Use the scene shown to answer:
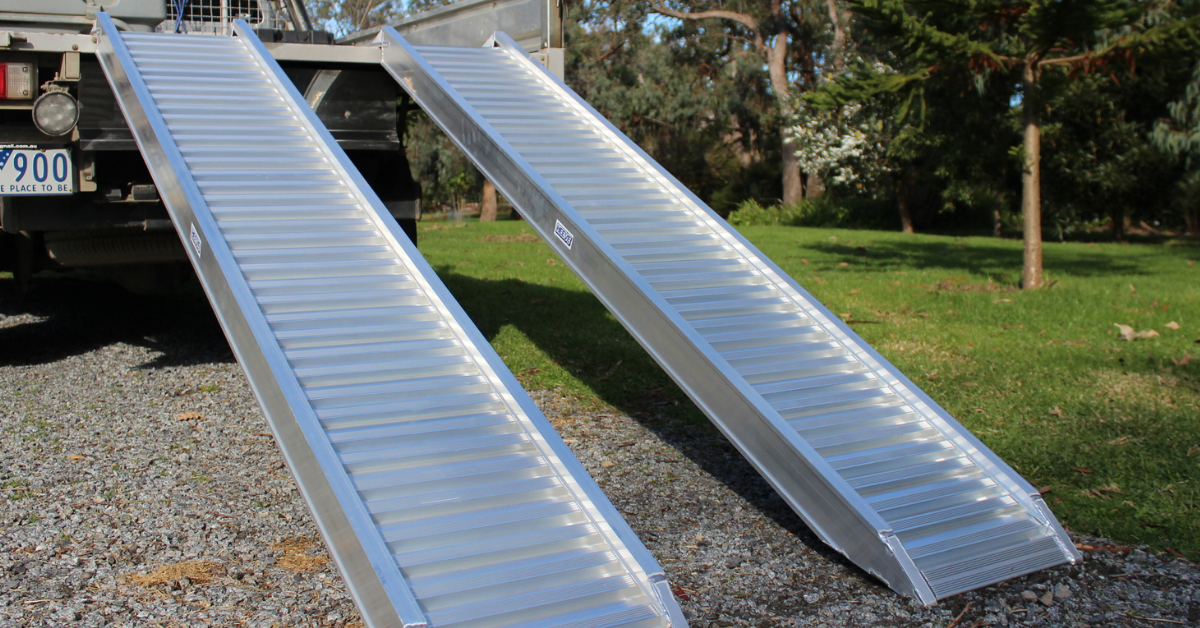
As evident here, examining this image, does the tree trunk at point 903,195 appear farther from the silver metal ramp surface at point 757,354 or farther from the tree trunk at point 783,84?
the silver metal ramp surface at point 757,354

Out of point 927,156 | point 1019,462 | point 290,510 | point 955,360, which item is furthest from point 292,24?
point 927,156

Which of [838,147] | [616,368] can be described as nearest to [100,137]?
[616,368]

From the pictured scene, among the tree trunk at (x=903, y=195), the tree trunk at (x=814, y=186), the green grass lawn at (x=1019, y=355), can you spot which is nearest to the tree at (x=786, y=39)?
the tree trunk at (x=814, y=186)

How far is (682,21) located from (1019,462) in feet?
99.1

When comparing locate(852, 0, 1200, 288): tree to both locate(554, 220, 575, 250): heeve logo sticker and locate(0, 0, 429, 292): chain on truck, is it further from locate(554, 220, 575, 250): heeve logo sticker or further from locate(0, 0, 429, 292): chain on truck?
locate(554, 220, 575, 250): heeve logo sticker

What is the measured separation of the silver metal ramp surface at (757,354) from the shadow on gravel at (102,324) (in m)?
2.78

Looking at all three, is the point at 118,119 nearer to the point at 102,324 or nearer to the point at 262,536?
the point at 262,536

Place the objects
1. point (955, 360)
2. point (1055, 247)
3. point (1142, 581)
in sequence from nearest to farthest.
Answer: point (1142, 581) < point (955, 360) < point (1055, 247)

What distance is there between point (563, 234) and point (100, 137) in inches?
103

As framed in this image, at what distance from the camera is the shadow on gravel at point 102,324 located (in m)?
6.87

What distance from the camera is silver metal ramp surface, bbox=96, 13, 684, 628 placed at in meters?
2.98

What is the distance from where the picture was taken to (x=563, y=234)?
494 centimetres

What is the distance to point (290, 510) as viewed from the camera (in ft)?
13.1

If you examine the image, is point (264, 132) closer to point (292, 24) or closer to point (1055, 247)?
point (292, 24)
